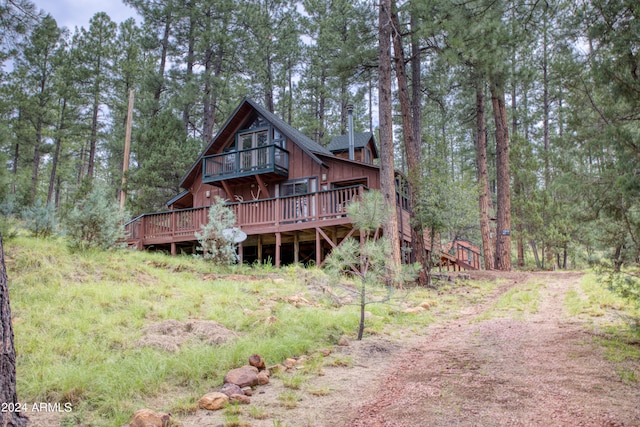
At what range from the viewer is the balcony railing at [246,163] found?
16.5 metres

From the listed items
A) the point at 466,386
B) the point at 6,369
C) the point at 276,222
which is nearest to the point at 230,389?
the point at 6,369

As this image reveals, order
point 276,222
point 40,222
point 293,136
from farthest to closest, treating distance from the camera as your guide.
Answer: point 293,136 → point 276,222 → point 40,222

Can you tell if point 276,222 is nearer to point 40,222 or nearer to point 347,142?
point 40,222

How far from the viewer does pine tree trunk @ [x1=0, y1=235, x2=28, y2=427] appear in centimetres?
230

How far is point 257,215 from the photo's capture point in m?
14.3

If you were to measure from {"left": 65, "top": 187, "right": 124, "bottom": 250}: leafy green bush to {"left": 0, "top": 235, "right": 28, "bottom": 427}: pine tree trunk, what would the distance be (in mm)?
7215

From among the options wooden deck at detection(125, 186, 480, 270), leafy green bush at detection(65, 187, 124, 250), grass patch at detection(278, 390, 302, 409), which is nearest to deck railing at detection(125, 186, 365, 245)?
wooden deck at detection(125, 186, 480, 270)

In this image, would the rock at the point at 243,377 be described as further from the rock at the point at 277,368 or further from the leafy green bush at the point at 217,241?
the leafy green bush at the point at 217,241

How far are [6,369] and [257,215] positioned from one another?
39.2 ft

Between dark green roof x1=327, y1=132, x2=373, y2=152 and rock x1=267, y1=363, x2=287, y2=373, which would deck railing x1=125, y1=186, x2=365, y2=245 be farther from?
rock x1=267, y1=363, x2=287, y2=373

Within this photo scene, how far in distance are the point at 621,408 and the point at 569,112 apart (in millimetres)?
3499

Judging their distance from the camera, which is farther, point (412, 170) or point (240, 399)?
point (412, 170)

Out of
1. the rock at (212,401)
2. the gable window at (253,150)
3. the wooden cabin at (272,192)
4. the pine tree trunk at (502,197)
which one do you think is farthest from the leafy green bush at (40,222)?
the pine tree trunk at (502,197)

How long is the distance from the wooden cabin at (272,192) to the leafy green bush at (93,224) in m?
3.92
